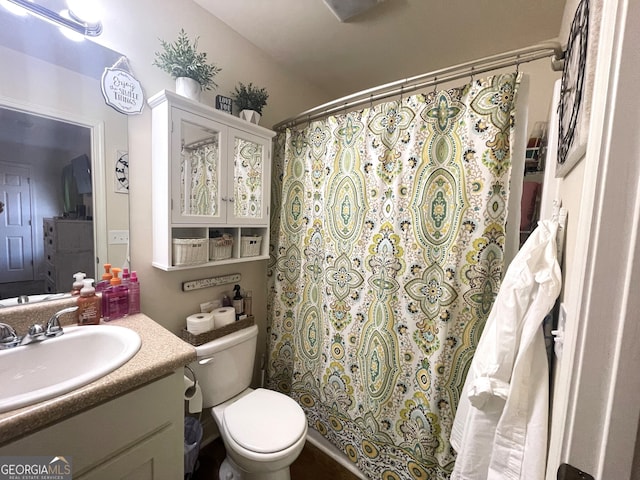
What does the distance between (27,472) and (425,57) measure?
2.40 m

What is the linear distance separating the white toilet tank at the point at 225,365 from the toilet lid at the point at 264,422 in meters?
0.09

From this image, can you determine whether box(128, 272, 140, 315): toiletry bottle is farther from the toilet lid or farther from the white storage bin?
the toilet lid

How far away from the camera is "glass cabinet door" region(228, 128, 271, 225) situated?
1.38 meters

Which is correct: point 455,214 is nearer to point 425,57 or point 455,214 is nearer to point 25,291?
point 425,57

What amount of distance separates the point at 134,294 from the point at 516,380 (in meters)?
1.41

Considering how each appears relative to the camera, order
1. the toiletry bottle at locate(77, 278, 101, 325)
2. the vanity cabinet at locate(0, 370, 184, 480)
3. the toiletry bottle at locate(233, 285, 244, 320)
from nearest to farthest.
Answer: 1. the vanity cabinet at locate(0, 370, 184, 480)
2. the toiletry bottle at locate(77, 278, 101, 325)
3. the toiletry bottle at locate(233, 285, 244, 320)

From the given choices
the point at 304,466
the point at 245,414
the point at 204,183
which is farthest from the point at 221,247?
the point at 304,466

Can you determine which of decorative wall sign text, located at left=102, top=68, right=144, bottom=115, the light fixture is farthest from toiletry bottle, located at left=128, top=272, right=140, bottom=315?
the light fixture

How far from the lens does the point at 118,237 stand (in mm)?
1137

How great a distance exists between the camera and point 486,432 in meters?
0.75

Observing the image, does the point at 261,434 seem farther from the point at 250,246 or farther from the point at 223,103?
the point at 223,103

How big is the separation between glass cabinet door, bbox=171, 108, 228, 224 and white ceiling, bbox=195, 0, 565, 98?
2.13 ft

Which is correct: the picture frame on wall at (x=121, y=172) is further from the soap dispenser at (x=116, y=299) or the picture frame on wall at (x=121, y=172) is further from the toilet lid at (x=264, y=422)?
the toilet lid at (x=264, y=422)

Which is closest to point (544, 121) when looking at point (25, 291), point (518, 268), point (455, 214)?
point (455, 214)
